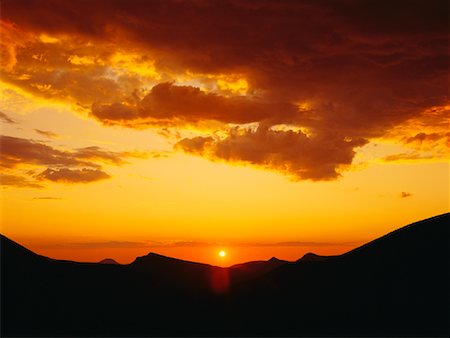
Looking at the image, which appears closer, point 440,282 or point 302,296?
point 440,282

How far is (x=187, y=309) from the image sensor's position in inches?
3516

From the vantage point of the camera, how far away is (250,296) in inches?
3765

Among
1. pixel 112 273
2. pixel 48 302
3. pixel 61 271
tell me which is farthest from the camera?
pixel 112 273

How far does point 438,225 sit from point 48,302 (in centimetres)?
7537

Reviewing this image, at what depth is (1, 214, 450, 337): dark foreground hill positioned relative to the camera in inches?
3049

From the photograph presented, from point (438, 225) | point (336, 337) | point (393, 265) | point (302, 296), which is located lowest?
point (336, 337)

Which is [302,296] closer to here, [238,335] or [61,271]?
[238,335]

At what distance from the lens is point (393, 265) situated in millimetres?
93938

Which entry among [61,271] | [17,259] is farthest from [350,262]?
[17,259]

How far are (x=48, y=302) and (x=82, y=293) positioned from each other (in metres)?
6.97

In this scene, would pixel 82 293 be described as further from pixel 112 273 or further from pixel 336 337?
pixel 336 337

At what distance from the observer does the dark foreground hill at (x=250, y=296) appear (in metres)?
77.4

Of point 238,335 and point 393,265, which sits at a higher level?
point 393,265

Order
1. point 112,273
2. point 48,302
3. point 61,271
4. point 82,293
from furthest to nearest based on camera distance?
point 112,273, point 61,271, point 82,293, point 48,302
